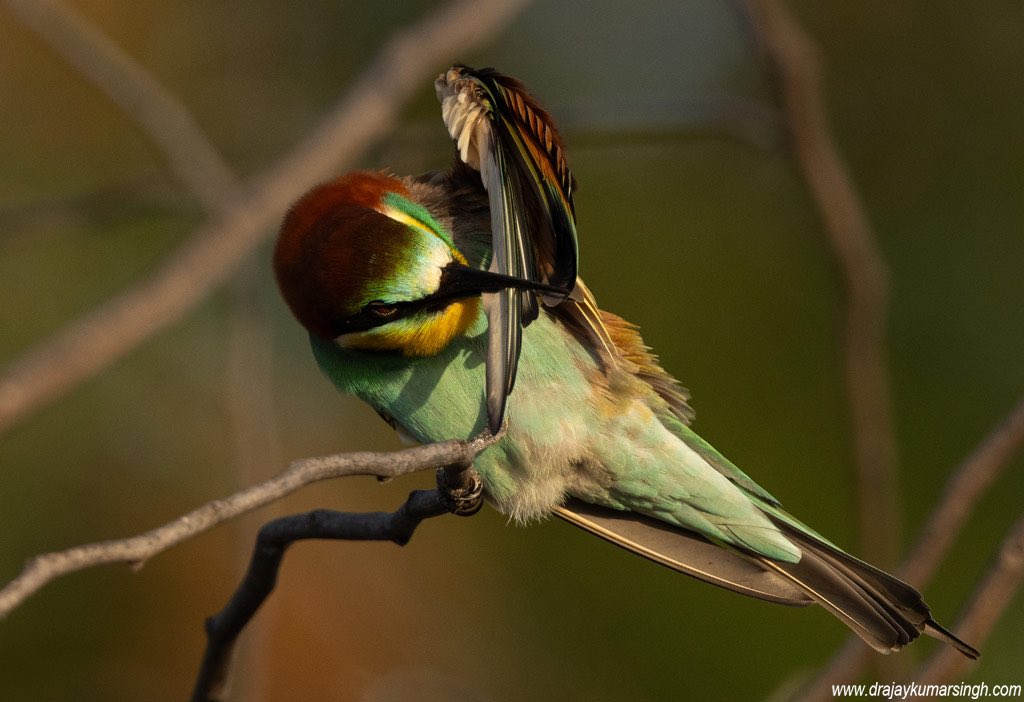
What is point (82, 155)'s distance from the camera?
461cm

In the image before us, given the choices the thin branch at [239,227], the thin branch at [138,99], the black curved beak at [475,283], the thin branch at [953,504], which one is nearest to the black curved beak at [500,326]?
the black curved beak at [475,283]

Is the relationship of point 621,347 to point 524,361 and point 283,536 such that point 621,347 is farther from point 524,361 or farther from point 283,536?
point 283,536

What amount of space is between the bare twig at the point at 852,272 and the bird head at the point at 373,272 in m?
1.08

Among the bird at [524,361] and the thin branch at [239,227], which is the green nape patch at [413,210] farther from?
the thin branch at [239,227]

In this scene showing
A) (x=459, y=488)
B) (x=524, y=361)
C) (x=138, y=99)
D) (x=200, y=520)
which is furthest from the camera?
(x=138, y=99)

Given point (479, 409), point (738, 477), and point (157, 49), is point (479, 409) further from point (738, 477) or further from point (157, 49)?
point (157, 49)

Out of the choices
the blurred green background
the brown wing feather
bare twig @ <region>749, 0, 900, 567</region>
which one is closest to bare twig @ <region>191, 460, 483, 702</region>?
the brown wing feather

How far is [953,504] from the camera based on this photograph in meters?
1.88

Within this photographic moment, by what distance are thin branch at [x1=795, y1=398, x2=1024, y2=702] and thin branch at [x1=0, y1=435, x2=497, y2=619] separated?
31.8 inches

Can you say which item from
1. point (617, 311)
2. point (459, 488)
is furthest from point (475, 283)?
point (617, 311)

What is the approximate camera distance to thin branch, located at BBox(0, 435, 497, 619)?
1001 millimetres

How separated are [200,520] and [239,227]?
1550mm

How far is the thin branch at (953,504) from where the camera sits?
6.06ft

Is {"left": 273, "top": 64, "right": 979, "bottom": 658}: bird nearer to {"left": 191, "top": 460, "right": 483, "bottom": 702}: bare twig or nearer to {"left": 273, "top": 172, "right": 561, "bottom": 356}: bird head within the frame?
{"left": 273, "top": 172, "right": 561, "bottom": 356}: bird head
